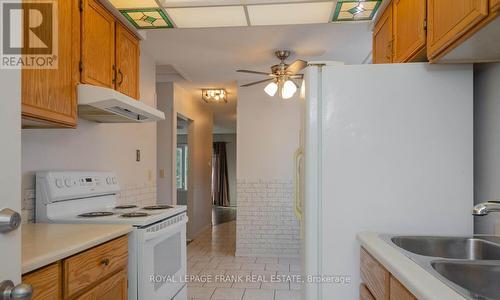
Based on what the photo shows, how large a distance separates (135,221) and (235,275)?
2191 mm

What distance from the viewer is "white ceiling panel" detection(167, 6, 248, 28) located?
7.61 ft

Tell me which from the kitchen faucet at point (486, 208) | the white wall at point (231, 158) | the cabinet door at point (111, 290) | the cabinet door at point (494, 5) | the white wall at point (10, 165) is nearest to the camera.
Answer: the white wall at point (10, 165)

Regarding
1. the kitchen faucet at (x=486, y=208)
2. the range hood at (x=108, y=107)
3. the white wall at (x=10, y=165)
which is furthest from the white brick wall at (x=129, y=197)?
the kitchen faucet at (x=486, y=208)

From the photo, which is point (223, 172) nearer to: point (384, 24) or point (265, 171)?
point (265, 171)

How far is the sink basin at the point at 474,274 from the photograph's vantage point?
1.18 meters

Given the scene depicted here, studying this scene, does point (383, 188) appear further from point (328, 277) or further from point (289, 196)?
Answer: point (289, 196)

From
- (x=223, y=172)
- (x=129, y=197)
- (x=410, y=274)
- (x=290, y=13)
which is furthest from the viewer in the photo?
(x=223, y=172)

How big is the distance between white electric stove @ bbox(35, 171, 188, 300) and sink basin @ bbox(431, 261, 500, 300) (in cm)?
137

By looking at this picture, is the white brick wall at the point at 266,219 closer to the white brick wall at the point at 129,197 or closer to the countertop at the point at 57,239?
the white brick wall at the point at 129,197

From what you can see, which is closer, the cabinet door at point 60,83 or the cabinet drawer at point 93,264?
the cabinet drawer at point 93,264

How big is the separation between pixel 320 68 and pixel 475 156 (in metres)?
0.92

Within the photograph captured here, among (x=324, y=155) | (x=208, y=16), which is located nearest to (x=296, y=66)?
(x=208, y=16)

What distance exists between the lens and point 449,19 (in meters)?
1.33

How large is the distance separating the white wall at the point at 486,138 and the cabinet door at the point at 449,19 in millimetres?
412
